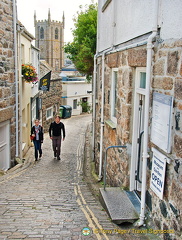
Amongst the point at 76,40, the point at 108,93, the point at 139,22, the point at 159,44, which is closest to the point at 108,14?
the point at 108,93

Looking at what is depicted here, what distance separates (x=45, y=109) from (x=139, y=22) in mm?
15861

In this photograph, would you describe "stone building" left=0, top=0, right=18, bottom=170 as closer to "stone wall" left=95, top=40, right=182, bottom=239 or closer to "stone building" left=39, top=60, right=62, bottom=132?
"stone wall" left=95, top=40, right=182, bottom=239

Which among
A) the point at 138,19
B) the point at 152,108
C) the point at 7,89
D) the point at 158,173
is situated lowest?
the point at 158,173

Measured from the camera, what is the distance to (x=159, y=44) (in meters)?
3.76

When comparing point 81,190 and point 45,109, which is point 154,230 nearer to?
point 81,190

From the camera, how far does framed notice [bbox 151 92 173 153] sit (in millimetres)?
3396

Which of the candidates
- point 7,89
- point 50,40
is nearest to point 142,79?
point 7,89

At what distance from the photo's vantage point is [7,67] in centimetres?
850

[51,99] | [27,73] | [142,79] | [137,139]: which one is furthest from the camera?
[51,99]

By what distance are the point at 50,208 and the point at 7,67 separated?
4.81m

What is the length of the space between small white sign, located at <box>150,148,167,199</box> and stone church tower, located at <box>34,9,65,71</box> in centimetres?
8143

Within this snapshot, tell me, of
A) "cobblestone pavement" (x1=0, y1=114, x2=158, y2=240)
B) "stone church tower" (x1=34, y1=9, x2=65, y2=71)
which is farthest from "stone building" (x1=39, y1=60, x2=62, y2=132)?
"stone church tower" (x1=34, y1=9, x2=65, y2=71)

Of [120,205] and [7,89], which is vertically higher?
[7,89]

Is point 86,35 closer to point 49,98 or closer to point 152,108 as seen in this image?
point 49,98
